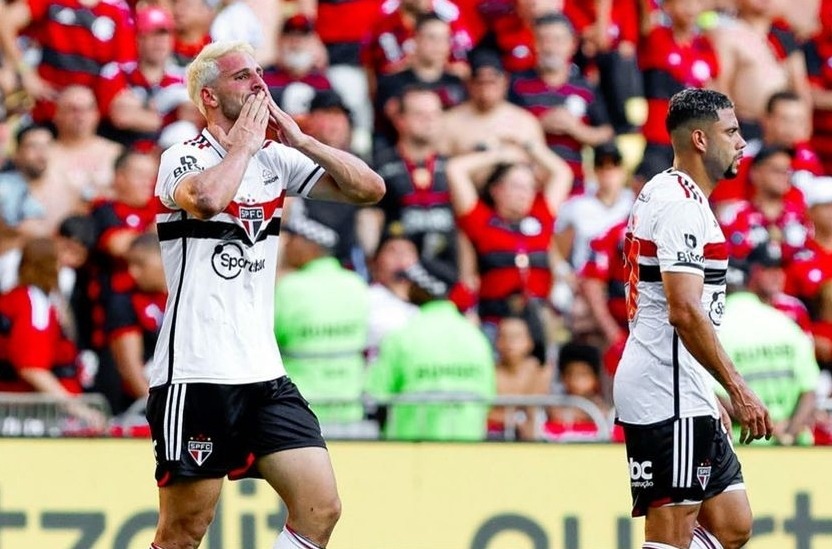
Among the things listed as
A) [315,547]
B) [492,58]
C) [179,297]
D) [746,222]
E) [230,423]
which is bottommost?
[315,547]

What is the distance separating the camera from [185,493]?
22.2ft

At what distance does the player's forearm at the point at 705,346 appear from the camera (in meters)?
6.59

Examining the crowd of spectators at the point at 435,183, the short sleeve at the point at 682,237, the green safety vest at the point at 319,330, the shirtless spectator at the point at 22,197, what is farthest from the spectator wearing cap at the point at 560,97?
the short sleeve at the point at 682,237

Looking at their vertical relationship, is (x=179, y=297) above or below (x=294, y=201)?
below

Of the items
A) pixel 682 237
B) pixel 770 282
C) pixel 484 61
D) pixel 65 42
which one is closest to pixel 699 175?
pixel 682 237

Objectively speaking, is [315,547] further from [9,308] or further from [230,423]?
[9,308]

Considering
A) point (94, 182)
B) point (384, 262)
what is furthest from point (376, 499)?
point (94, 182)

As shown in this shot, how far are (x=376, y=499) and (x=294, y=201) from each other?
109 inches

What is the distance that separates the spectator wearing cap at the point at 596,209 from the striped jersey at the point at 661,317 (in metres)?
5.42

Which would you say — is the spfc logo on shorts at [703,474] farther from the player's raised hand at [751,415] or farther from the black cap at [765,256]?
the black cap at [765,256]

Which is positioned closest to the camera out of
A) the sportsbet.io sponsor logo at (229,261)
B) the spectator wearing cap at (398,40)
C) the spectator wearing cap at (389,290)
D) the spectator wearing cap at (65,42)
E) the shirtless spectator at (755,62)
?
the sportsbet.io sponsor logo at (229,261)

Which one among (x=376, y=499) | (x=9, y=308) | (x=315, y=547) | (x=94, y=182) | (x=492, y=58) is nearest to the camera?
(x=315, y=547)

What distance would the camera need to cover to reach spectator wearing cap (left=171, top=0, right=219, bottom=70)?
13.1m

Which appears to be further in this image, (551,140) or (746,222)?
(551,140)
